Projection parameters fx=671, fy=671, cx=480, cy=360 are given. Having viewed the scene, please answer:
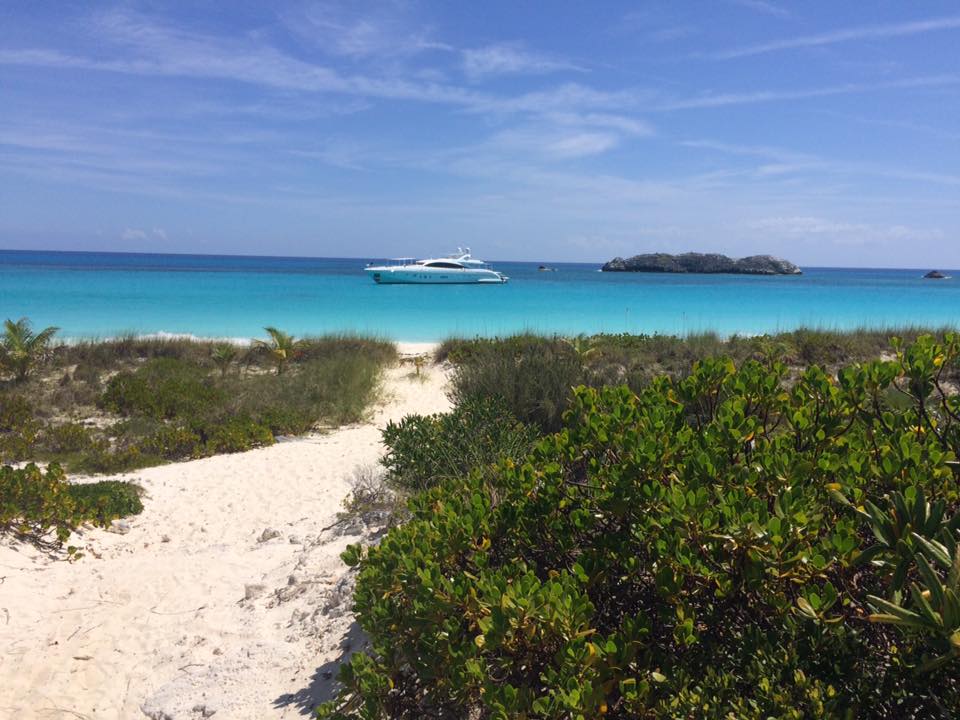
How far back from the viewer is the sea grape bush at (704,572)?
1953mm

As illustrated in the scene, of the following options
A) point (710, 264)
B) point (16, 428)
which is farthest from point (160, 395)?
point (710, 264)

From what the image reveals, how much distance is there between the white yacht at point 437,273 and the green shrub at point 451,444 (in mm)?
44426

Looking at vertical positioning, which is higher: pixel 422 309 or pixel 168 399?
pixel 422 309

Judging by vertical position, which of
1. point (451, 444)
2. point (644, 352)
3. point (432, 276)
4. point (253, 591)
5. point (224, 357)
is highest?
point (432, 276)

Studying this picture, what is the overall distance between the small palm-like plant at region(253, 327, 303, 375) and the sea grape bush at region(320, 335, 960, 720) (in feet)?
36.1

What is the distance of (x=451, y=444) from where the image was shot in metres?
5.89

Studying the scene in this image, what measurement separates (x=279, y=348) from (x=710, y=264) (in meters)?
85.5

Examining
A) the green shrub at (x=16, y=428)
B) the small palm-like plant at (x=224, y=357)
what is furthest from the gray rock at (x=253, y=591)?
the small palm-like plant at (x=224, y=357)

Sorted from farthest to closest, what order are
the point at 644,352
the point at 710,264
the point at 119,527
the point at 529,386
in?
the point at 710,264 → the point at 644,352 → the point at 529,386 → the point at 119,527

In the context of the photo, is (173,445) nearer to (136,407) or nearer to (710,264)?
(136,407)

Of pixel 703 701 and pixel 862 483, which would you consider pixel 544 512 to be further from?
pixel 862 483

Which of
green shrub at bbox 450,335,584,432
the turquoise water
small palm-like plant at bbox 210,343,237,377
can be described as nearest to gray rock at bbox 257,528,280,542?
green shrub at bbox 450,335,584,432

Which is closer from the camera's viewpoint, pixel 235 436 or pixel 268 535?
pixel 268 535

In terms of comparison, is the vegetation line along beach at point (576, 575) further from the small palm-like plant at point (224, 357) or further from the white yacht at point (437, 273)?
the white yacht at point (437, 273)
